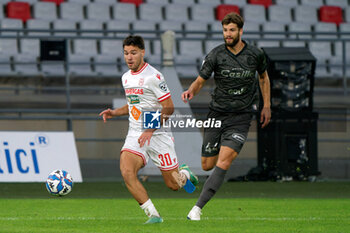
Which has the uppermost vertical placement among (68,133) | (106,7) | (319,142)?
(106,7)

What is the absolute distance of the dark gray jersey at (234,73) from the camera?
7445 millimetres

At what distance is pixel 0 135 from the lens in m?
12.7

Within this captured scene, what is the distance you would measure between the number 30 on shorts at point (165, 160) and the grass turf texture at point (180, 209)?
564 millimetres

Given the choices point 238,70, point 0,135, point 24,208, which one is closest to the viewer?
point 238,70

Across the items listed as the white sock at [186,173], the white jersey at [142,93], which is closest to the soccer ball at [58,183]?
the white sock at [186,173]

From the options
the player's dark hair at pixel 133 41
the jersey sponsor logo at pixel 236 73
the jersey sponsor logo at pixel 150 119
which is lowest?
the jersey sponsor logo at pixel 150 119

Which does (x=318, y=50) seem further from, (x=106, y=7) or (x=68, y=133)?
(x=68, y=133)

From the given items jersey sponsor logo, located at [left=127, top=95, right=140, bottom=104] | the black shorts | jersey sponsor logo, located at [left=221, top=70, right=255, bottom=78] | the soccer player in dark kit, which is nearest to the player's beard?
the soccer player in dark kit

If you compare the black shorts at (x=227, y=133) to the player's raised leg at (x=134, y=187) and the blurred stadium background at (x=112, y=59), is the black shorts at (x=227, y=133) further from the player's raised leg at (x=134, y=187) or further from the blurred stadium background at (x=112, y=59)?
the blurred stadium background at (x=112, y=59)

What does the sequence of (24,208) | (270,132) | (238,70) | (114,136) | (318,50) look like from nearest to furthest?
(238,70), (24,208), (270,132), (114,136), (318,50)

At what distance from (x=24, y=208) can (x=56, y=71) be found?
7834 millimetres

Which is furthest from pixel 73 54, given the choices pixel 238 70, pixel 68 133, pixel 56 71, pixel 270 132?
pixel 238 70

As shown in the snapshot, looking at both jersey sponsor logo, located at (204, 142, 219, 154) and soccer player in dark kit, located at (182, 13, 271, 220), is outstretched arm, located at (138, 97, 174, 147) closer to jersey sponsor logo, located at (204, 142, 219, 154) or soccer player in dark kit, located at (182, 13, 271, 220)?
soccer player in dark kit, located at (182, 13, 271, 220)

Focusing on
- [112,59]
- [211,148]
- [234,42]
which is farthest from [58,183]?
[112,59]
